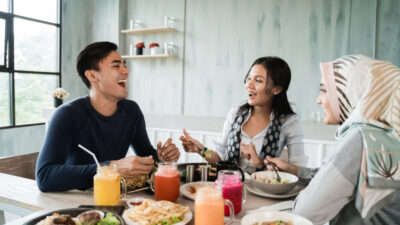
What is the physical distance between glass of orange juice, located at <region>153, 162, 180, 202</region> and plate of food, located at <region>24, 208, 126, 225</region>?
23 cm

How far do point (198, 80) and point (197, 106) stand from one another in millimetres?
424

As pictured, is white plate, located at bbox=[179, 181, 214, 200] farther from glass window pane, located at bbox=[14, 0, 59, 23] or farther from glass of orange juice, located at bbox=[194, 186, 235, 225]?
glass window pane, located at bbox=[14, 0, 59, 23]

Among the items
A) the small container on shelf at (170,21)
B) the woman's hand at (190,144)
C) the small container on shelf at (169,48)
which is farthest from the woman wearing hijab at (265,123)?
the small container on shelf at (170,21)

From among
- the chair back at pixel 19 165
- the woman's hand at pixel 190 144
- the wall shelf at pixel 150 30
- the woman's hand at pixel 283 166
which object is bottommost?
the chair back at pixel 19 165

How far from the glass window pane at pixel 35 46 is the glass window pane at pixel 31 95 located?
15cm

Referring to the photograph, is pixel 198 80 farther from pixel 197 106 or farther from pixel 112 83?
pixel 112 83

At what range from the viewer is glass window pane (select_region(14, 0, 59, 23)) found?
4.54m

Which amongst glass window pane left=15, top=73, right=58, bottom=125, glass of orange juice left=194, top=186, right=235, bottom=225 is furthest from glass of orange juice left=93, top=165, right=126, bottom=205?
glass window pane left=15, top=73, right=58, bottom=125

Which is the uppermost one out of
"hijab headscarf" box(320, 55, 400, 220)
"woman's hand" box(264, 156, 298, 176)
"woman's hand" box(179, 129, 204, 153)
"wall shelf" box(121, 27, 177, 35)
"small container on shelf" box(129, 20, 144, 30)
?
"small container on shelf" box(129, 20, 144, 30)

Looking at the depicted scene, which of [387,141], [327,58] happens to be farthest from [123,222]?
[327,58]

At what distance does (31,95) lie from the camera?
4.78m

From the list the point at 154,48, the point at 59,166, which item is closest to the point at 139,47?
the point at 154,48

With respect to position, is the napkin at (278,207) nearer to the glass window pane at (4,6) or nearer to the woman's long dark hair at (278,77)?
the woman's long dark hair at (278,77)

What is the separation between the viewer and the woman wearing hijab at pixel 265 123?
1.90 metres
